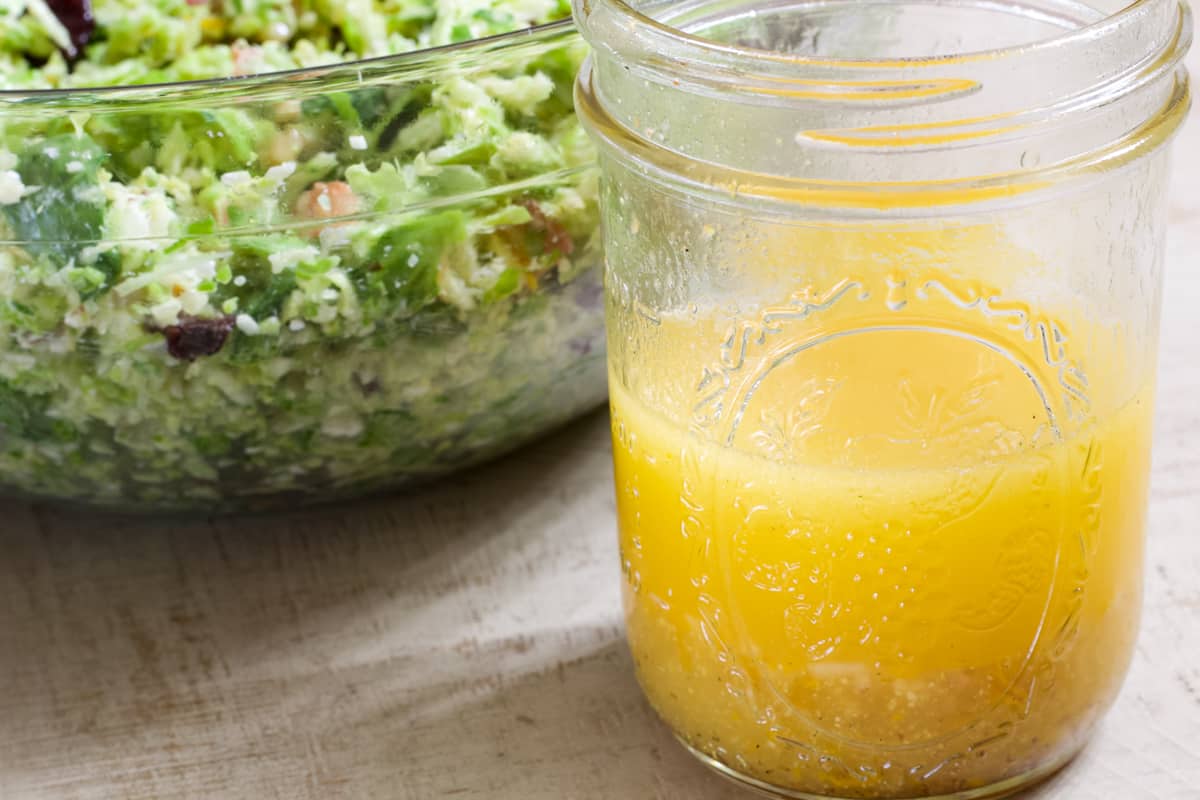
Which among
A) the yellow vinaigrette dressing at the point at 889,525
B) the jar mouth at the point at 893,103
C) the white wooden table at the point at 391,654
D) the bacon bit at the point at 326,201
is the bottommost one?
the white wooden table at the point at 391,654

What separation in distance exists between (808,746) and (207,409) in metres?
0.44

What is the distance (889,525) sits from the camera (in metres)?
0.75

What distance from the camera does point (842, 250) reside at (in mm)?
739

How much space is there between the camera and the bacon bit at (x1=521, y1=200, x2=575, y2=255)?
967mm

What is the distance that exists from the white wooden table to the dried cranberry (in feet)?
1.19

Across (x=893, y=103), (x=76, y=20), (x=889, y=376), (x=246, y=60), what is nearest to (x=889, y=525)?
(x=889, y=376)

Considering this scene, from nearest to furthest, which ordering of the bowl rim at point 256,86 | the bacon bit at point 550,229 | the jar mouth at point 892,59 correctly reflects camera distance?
the jar mouth at point 892,59 < the bowl rim at point 256,86 < the bacon bit at point 550,229

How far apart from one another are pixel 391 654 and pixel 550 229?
1.01 feet

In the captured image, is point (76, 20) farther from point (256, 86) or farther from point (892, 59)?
point (892, 59)

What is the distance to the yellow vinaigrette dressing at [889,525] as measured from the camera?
29.4 inches

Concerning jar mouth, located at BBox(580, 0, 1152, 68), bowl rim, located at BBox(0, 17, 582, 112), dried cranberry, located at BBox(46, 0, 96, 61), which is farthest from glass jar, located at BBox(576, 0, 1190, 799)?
dried cranberry, located at BBox(46, 0, 96, 61)

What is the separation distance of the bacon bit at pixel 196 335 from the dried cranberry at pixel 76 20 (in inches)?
9.8

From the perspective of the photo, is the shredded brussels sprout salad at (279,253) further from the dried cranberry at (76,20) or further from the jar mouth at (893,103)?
the jar mouth at (893,103)

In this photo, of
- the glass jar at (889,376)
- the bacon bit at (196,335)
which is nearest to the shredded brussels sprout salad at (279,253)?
the bacon bit at (196,335)
